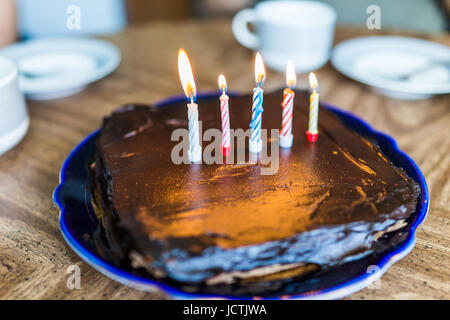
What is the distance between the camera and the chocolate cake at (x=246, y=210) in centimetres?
64

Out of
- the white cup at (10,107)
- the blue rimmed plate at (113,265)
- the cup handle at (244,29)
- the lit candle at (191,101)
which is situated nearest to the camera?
the blue rimmed plate at (113,265)

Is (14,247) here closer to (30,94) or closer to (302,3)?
(30,94)

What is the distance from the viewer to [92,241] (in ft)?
2.26

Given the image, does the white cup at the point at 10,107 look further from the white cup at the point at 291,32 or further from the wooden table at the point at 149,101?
the white cup at the point at 291,32

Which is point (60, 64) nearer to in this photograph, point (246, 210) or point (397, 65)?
point (246, 210)

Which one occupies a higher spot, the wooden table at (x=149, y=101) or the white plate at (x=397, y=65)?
the white plate at (x=397, y=65)

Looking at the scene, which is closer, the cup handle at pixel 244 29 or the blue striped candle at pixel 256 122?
the blue striped candle at pixel 256 122

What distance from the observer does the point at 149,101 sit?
130cm
